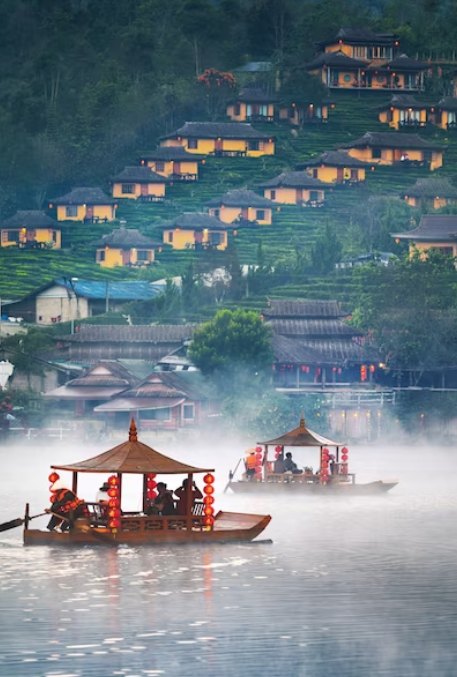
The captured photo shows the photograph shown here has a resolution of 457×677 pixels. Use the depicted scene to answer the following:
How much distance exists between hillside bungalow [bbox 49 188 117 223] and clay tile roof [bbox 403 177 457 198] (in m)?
21.0

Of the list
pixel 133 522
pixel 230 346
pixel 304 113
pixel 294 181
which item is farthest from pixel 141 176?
pixel 133 522

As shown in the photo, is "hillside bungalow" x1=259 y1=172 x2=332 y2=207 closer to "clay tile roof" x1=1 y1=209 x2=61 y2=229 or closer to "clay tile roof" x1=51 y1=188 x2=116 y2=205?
"clay tile roof" x1=51 y1=188 x2=116 y2=205

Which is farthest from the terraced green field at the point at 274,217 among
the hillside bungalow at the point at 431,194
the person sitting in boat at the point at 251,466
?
the person sitting in boat at the point at 251,466

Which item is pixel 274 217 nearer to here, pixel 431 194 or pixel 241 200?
pixel 241 200

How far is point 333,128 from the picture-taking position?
156m

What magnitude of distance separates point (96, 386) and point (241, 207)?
46024mm

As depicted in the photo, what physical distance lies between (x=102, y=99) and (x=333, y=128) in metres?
18.5

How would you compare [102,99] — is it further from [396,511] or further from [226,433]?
[396,511]

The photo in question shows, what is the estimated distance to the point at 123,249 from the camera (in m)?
124

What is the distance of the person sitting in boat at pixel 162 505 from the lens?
38.0 meters

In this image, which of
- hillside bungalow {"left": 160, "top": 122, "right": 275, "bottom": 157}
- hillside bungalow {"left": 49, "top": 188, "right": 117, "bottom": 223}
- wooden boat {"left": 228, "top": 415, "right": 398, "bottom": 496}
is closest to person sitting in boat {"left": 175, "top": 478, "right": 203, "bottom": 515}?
wooden boat {"left": 228, "top": 415, "right": 398, "bottom": 496}

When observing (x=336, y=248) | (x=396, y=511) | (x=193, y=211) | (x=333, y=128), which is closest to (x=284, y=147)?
(x=333, y=128)

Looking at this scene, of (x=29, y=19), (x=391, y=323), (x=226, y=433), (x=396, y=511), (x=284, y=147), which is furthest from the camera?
(x=29, y=19)

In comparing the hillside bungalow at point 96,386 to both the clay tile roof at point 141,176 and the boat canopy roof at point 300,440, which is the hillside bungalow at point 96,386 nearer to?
the boat canopy roof at point 300,440
